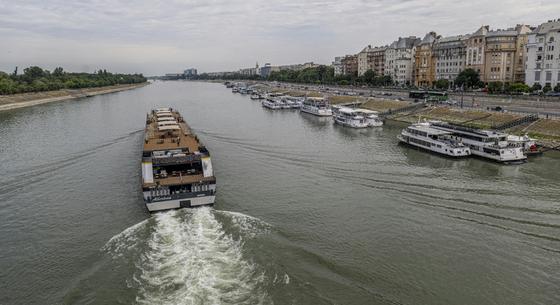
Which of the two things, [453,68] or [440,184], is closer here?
[440,184]

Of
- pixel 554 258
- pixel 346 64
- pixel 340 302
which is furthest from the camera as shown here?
pixel 346 64

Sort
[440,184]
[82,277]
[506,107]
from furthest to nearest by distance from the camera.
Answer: [506,107]
[440,184]
[82,277]

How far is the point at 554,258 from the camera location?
2033 cm

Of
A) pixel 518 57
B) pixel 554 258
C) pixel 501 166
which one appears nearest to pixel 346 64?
pixel 518 57

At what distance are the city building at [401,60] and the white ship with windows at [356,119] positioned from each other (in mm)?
72141

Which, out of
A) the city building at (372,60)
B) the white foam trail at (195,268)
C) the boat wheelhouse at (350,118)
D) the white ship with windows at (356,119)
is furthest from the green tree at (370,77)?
the white foam trail at (195,268)

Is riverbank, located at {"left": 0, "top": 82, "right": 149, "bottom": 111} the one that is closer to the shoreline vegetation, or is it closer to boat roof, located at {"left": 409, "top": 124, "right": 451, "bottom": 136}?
the shoreline vegetation

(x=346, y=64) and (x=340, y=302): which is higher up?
(x=346, y=64)

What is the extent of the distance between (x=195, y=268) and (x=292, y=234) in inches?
251

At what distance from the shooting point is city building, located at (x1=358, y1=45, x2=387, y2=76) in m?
153

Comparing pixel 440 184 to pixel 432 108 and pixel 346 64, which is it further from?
pixel 346 64

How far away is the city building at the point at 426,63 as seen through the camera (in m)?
122

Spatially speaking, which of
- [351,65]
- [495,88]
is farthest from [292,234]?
[351,65]

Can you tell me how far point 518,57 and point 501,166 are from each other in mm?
73329
